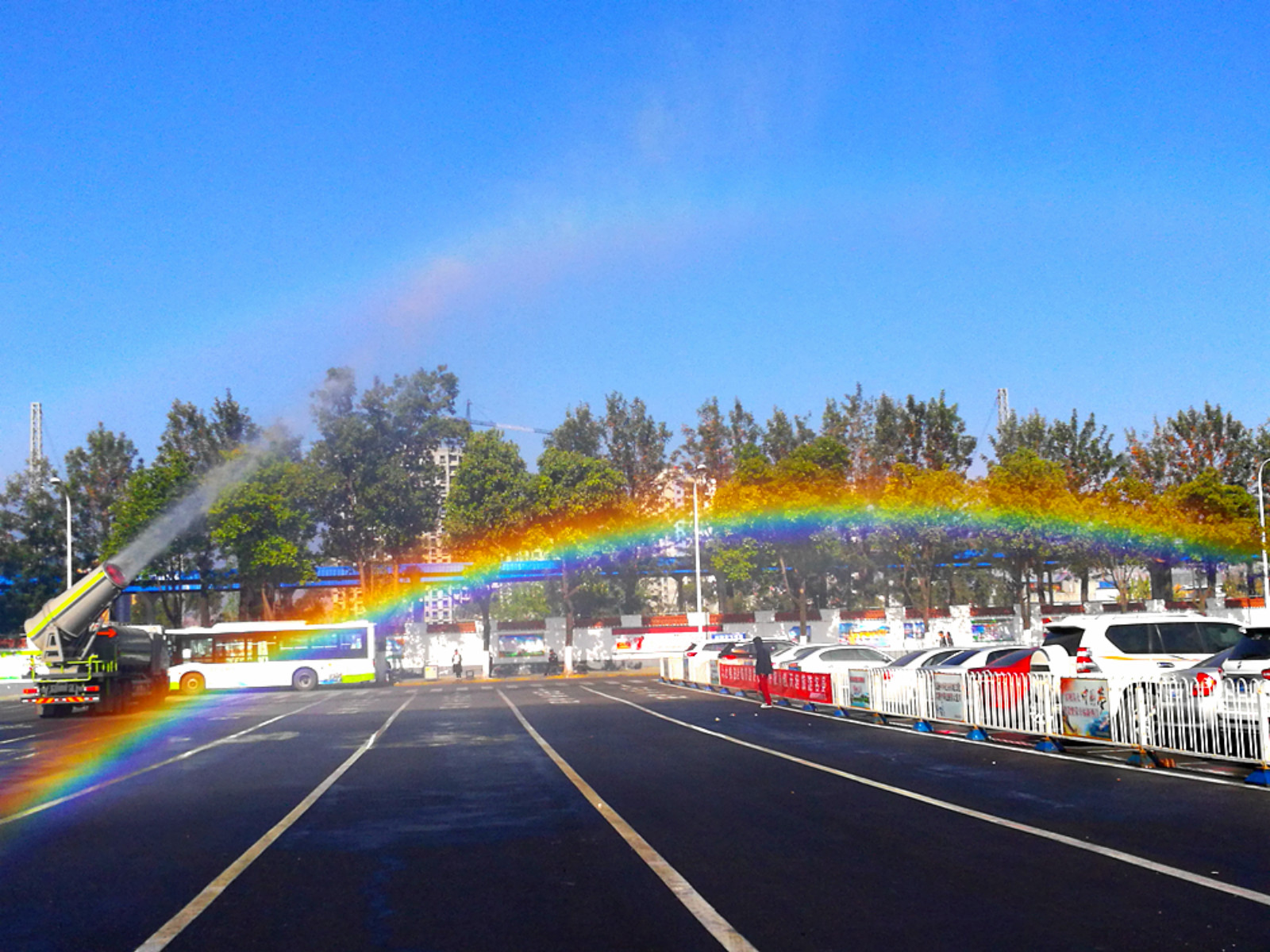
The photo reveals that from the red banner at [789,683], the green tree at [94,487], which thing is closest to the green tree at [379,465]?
the green tree at [94,487]

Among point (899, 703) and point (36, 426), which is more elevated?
point (36, 426)

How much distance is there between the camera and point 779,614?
65.8m

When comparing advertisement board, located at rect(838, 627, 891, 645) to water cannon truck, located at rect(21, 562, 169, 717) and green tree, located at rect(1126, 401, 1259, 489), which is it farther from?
water cannon truck, located at rect(21, 562, 169, 717)

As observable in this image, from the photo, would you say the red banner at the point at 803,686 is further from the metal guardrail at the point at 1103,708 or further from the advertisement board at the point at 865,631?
the advertisement board at the point at 865,631

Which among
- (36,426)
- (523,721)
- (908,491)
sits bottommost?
(523,721)

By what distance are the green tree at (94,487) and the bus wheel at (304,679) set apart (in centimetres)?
2393

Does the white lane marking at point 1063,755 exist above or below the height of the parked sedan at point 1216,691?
below

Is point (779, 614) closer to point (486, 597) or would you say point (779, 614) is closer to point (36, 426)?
point (486, 597)

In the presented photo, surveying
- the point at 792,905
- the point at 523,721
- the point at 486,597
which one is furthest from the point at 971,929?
the point at 486,597

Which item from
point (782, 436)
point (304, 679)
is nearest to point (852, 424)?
point (782, 436)

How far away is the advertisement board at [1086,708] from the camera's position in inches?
584

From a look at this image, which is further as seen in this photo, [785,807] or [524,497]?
[524,497]

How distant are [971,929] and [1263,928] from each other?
→ 60.5 inches

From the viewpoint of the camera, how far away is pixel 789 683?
2808 centimetres
